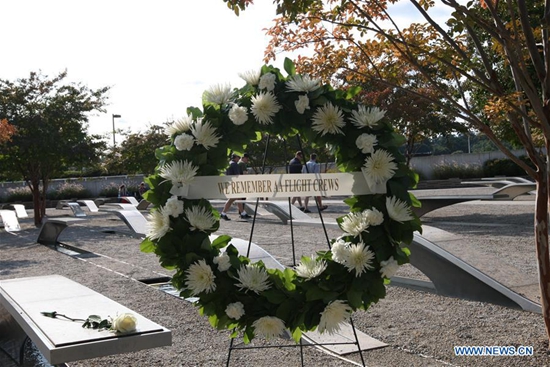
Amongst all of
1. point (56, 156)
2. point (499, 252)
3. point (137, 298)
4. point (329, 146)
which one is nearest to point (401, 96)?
point (56, 156)

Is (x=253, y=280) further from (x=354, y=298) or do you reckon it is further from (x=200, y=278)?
(x=354, y=298)

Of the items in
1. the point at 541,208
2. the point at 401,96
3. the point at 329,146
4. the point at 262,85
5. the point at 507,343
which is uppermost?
the point at 401,96

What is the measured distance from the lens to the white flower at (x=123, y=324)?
153 inches

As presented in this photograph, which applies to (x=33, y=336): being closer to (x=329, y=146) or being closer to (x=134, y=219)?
(x=329, y=146)

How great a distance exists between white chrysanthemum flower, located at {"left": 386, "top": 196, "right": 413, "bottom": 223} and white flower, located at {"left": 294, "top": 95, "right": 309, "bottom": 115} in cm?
79

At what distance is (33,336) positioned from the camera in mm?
3986

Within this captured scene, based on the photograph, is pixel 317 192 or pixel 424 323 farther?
pixel 424 323

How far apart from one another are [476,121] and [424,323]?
2.10 metres

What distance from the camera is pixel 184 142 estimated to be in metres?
4.11

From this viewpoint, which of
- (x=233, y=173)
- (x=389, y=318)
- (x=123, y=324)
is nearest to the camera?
(x=123, y=324)

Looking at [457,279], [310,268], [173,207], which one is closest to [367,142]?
[310,268]

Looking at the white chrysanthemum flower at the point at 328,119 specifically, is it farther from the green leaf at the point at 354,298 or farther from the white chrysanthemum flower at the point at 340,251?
the green leaf at the point at 354,298

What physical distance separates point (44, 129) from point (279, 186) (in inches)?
701

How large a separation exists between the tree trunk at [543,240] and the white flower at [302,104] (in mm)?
2077
